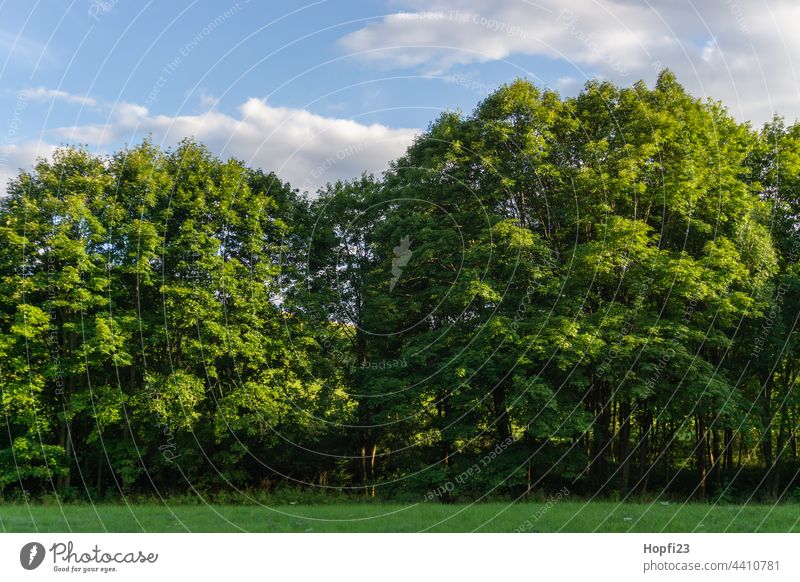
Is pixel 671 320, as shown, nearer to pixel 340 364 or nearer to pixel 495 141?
pixel 495 141

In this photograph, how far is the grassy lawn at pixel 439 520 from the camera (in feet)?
56.5

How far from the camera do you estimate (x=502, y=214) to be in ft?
111

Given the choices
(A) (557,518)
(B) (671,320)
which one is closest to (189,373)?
(A) (557,518)

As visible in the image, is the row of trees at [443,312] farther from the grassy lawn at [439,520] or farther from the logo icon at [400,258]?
the grassy lawn at [439,520]

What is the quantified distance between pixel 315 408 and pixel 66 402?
12.5 metres

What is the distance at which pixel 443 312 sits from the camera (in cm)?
3309
